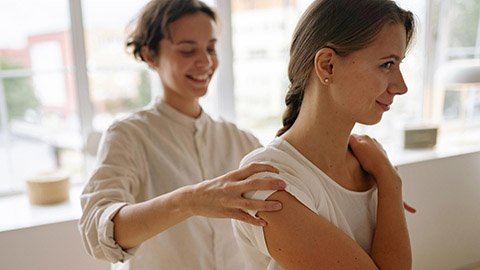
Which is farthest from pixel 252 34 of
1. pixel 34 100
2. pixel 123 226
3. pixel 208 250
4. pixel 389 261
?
pixel 389 261

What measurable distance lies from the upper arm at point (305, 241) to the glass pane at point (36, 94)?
145 centimetres

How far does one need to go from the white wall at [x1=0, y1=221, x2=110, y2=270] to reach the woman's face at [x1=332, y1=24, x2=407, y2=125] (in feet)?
3.94

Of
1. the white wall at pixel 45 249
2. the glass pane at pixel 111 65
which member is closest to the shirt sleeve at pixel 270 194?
the white wall at pixel 45 249

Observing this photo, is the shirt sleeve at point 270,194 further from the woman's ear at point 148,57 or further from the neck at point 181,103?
the woman's ear at point 148,57

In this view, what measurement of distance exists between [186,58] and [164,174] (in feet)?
1.23

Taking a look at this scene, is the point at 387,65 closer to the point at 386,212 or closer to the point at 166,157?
the point at 386,212

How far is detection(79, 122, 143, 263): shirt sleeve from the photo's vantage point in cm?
110

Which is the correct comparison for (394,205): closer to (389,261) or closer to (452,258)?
(389,261)

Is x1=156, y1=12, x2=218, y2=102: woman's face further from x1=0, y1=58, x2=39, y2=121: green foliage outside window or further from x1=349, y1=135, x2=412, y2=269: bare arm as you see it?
x1=0, y1=58, x2=39, y2=121: green foliage outside window

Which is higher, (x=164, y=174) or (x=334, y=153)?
(x=334, y=153)

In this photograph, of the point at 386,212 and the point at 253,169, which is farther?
the point at 386,212

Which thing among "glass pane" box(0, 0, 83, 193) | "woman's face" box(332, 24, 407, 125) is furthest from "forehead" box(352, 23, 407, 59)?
"glass pane" box(0, 0, 83, 193)

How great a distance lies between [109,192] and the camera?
1.17 m

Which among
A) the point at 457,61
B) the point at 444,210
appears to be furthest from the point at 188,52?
the point at 457,61
